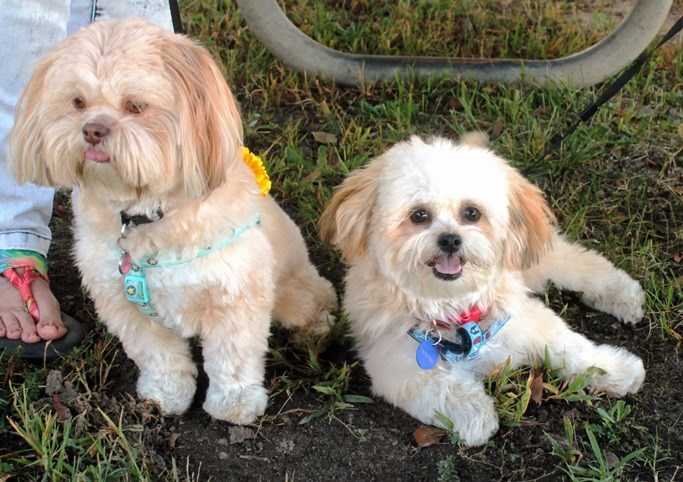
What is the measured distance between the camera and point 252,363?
2.59 meters

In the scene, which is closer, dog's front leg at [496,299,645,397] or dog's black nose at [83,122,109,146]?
dog's black nose at [83,122,109,146]

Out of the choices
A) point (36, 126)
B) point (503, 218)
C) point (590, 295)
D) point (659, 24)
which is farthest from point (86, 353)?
point (659, 24)

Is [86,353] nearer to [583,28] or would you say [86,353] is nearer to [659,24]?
[659,24]

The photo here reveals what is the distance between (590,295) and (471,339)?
827 mm

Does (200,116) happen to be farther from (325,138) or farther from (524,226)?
(325,138)

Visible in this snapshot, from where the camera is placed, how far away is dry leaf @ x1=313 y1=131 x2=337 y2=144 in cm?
398

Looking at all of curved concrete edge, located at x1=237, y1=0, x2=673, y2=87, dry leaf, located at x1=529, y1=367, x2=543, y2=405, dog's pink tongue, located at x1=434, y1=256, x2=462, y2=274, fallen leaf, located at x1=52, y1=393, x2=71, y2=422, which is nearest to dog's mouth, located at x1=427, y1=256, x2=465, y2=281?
dog's pink tongue, located at x1=434, y1=256, x2=462, y2=274

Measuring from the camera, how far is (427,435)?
2.53 metres

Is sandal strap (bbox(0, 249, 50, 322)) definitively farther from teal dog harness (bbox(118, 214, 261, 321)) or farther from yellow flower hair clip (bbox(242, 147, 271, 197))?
yellow flower hair clip (bbox(242, 147, 271, 197))

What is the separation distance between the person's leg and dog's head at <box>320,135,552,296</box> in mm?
1335

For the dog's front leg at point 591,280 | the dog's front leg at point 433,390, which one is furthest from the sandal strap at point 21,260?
the dog's front leg at point 591,280

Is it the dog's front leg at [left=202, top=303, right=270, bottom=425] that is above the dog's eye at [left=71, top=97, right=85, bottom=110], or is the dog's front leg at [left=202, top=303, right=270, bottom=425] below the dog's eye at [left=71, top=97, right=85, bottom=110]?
below

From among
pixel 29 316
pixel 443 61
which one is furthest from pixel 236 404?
pixel 443 61

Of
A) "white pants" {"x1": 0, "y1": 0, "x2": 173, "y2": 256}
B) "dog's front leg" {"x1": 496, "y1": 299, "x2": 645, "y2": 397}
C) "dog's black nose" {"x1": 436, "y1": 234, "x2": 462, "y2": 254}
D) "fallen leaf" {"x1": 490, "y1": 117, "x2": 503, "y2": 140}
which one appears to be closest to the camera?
"dog's black nose" {"x1": 436, "y1": 234, "x2": 462, "y2": 254}
